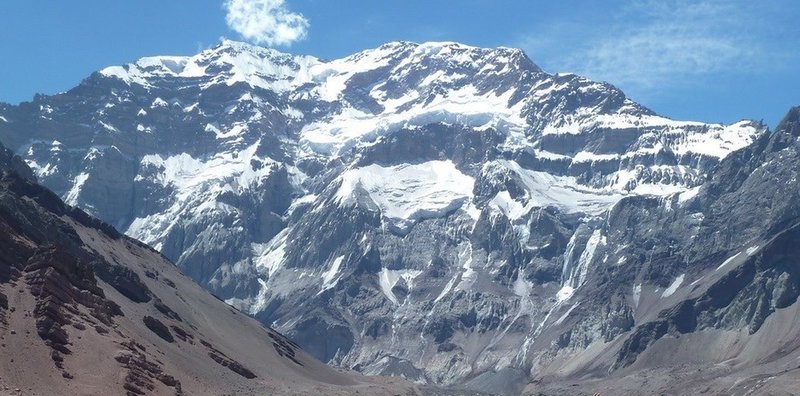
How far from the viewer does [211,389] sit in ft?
654

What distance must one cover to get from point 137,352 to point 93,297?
1678 centimetres

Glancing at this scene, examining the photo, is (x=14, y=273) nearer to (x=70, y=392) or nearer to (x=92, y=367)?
(x=92, y=367)

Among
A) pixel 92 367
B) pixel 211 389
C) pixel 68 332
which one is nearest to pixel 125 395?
pixel 92 367

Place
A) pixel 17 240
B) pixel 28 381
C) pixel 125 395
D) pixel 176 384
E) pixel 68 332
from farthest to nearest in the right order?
pixel 17 240 → pixel 176 384 → pixel 68 332 → pixel 125 395 → pixel 28 381

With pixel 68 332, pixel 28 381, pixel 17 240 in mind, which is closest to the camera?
pixel 28 381

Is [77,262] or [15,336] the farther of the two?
[77,262]

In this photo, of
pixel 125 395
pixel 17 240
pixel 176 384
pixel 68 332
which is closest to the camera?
pixel 125 395

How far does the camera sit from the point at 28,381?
141625 mm

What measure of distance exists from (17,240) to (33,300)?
71.6 feet

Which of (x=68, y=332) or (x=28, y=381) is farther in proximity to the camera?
(x=68, y=332)

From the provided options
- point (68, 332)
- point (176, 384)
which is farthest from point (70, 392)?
point (176, 384)

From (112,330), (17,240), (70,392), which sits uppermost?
(17,240)

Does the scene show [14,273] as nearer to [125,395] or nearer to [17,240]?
[17,240]

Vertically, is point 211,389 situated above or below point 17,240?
below
